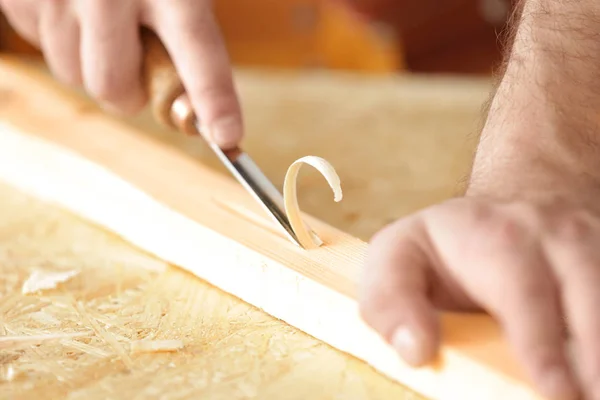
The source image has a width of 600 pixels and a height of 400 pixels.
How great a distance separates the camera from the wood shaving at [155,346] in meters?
0.71

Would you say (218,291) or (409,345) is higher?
(409,345)

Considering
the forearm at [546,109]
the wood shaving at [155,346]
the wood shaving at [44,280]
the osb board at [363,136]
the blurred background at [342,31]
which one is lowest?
the blurred background at [342,31]

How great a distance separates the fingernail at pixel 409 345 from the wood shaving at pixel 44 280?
0.42 m

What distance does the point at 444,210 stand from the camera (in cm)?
63

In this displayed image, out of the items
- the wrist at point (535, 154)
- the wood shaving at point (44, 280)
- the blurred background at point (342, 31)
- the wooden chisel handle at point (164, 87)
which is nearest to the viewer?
the wrist at point (535, 154)

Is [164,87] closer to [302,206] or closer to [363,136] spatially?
[302,206]

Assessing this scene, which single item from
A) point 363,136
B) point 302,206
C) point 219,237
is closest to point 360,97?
point 363,136

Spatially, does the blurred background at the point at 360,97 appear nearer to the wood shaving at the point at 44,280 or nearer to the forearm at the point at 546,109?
the forearm at the point at 546,109

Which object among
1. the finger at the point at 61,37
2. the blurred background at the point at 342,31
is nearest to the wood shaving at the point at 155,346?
the finger at the point at 61,37

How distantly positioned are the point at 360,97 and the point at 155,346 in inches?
34.6

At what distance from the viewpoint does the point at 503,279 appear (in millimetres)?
566

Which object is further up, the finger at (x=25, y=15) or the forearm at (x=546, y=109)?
the forearm at (x=546, y=109)

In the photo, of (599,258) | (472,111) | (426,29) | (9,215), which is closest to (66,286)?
(9,215)

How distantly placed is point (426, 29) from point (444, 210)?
73.7 inches
